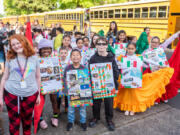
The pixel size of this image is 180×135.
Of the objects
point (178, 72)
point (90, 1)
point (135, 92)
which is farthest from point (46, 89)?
point (90, 1)

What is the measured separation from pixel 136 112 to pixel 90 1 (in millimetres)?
24197

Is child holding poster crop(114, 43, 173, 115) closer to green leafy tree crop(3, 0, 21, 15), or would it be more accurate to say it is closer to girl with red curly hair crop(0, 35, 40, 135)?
girl with red curly hair crop(0, 35, 40, 135)

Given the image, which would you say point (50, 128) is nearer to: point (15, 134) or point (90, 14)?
point (15, 134)

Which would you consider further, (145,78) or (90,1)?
(90,1)

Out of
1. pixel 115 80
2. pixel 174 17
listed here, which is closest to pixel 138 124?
pixel 115 80

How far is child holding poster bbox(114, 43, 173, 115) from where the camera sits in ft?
11.7

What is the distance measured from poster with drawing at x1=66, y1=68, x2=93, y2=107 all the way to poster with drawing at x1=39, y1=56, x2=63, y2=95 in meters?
0.21

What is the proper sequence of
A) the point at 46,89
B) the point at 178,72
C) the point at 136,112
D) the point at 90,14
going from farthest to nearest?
1. the point at 90,14
2. the point at 178,72
3. the point at 136,112
4. the point at 46,89

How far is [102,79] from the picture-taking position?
10.4 ft

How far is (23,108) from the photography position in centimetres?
247

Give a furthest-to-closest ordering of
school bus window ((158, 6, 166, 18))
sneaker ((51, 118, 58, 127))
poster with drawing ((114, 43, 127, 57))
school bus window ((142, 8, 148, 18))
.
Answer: school bus window ((142, 8, 148, 18)) → school bus window ((158, 6, 166, 18)) → poster with drawing ((114, 43, 127, 57)) → sneaker ((51, 118, 58, 127))

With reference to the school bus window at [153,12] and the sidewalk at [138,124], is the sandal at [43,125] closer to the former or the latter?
the sidewalk at [138,124]

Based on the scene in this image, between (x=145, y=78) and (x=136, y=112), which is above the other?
(x=145, y=78)

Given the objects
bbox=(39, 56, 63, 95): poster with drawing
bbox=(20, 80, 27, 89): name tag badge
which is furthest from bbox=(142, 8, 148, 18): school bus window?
bbox=(20, 80, 27, 89): name tag badge
